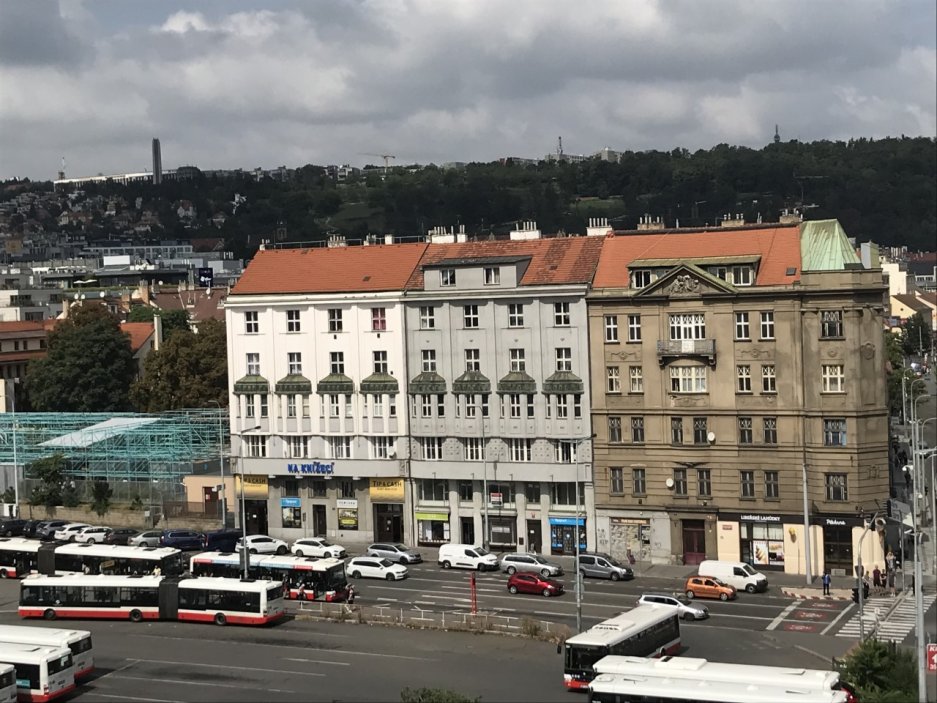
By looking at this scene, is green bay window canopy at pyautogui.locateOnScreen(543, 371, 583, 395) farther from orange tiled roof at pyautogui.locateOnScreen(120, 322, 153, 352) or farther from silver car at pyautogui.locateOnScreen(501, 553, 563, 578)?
orange tiled roof at pyautogui.locateOnScreen(120, 322, 153, 352)

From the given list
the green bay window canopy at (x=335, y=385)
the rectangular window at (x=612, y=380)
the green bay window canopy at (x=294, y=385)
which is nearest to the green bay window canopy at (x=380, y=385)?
the green bay window canopy at (x=335, y=385)

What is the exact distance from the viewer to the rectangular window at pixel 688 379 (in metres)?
84.4

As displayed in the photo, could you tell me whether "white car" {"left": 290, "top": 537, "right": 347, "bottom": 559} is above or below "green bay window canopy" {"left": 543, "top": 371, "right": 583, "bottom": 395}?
below

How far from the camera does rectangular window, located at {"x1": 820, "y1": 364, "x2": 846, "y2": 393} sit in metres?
81.2

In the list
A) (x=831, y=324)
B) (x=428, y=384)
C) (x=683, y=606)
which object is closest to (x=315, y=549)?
(x=428, y=384)

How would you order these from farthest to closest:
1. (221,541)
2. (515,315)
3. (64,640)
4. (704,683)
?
(221,541) → (515,315) → (64,640) → (704,683)

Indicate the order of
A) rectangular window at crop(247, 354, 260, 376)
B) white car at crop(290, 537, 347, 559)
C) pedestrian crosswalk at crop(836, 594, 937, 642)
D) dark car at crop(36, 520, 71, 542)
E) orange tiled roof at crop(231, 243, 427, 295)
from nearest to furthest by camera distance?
pedestrian crosswalk at crop(836, 594, 937, 642) < white car at crop(290, 537, 347, 559) < orange tiled roof at crop(231, 243, 427, 295) < rectangular window at crop(247, 354, 260, 376) < dark car at crop(36, 520, 71, 542)

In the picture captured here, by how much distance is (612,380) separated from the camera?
285ft

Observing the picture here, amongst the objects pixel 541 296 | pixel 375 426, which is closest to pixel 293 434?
pixel 375 426

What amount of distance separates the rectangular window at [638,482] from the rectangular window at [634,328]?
767 centimetres

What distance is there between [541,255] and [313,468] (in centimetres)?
1991

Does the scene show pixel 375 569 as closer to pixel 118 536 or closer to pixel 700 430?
pixel 700 430

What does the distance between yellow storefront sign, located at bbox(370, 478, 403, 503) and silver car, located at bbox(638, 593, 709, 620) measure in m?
24.7

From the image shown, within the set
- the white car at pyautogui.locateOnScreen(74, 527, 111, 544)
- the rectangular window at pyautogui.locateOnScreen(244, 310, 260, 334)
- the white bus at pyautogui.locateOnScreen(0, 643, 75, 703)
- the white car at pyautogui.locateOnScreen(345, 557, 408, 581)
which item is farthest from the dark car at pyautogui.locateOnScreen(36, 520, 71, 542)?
the white bus at pyautogui.locateOnScreen(0, 643, 75, 703)
